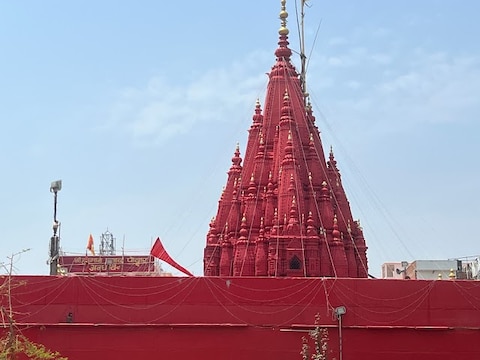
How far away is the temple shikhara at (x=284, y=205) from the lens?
24.3 metres

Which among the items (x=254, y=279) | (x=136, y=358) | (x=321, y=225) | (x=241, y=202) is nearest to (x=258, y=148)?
(x=241, y=202)

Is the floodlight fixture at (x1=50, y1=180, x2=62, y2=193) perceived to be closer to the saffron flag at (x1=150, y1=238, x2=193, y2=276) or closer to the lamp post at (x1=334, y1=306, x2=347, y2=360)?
the saffron flag at (x1=150, y1=238, x2=193, y2=276)

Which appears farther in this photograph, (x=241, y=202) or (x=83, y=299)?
(x=241, y=202)

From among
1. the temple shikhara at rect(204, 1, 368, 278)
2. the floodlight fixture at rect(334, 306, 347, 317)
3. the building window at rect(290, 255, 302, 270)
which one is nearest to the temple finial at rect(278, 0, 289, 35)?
the temple shikhara at rect(204, 1, 368, 278)

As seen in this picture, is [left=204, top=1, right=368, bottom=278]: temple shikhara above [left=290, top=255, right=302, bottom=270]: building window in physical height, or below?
above

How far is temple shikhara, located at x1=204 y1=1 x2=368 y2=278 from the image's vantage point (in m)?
24.3

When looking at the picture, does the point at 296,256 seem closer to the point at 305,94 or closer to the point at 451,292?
the point at 451,292

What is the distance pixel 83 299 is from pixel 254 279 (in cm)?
489

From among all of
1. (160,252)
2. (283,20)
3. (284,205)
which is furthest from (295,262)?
(283,20)

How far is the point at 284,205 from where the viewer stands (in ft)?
82.0

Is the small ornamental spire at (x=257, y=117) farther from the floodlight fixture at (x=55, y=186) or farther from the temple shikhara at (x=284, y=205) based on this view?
the floodlight fixture at (x=55, y=186)

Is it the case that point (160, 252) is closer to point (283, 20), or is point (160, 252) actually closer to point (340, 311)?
point (340, 311)

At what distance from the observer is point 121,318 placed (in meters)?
19.4

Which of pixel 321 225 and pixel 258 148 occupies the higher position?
pixel 258 148
